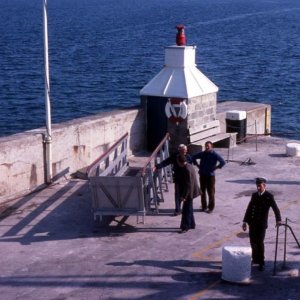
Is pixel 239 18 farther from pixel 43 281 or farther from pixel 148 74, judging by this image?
pixel 43 281

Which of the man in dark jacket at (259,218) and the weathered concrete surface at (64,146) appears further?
the weathered concrete surface at (64,146)

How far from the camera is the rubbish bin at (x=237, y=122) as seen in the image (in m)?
19.7

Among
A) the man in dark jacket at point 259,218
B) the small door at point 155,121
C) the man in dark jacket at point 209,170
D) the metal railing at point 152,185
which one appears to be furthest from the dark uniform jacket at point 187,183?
the small door at point 155,121

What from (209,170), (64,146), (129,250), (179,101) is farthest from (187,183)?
(179,101)

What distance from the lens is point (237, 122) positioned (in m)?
19.7

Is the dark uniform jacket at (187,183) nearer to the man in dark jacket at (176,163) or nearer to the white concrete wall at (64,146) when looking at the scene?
the man in dark jacket at (176,163)

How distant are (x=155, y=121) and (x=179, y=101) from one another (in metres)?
1.02

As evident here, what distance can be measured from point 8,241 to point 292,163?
768 cm

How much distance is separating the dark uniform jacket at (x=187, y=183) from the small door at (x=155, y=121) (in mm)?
5423

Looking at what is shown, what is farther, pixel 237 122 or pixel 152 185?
pixel 237 122

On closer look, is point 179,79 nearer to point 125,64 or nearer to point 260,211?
point 260,211

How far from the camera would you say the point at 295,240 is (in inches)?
470

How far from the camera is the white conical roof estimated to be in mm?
17594

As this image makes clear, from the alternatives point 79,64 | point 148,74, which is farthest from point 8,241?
point 79,64
